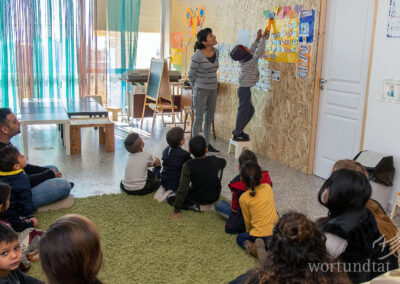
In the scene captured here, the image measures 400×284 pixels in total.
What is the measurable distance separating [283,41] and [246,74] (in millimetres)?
634

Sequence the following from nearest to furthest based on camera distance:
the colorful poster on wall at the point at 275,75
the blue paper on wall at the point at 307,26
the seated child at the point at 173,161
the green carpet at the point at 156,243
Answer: the green carpet at the point at 156,243, the seated child at the point at 173,161, the blue paper on wall at the point at 307,26, the colorful poster on wall at the point at 275,75

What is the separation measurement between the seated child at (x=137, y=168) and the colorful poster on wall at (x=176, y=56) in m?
4.29

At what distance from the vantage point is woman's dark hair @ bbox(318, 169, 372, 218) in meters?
1.87

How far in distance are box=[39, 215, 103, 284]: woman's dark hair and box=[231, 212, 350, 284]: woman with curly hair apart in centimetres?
60

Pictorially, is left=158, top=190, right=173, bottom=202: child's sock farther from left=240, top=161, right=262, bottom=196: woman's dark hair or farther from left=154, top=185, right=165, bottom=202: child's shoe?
left=240, top=161, right=262, bottom=196: woman's dark hair

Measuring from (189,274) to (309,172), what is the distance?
2.67 metres

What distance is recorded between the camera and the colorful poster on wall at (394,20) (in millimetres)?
3672

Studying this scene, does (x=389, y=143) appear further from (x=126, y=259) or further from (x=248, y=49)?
(x=126, y=259)

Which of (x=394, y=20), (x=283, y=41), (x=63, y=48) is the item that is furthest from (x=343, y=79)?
(x=63, y=48)

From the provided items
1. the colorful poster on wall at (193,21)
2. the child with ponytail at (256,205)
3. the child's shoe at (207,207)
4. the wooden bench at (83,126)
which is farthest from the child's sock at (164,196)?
the colorful poster on wall at (193,21)

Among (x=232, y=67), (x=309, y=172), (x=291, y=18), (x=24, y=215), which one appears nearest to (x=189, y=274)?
(x=24, y=215)

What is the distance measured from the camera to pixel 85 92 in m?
8.05

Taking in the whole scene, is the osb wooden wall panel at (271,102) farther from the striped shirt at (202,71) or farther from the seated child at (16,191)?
the seated child at (16,191)

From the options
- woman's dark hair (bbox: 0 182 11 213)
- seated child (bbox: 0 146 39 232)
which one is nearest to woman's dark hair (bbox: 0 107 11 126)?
seated child (bbox: 0 146 39 232)
